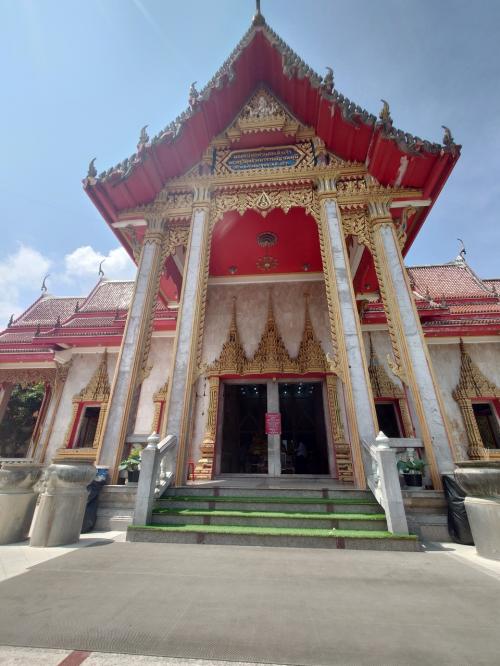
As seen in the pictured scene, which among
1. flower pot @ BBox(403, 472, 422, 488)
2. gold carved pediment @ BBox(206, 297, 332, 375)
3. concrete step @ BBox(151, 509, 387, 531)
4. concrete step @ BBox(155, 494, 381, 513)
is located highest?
gold carved pediment @ BBox(206, 297, 332, 375)

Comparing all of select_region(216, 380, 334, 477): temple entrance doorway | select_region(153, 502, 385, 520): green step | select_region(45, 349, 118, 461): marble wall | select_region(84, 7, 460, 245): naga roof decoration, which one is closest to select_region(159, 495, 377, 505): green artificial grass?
select_region(153, 502, 385, 520): green step

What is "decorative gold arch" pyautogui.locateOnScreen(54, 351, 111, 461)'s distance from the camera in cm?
801

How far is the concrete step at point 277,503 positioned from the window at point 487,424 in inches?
212

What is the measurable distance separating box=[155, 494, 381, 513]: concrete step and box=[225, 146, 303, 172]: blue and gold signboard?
661 cm

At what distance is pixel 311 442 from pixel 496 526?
553cm

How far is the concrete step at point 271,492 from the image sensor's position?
418 cm

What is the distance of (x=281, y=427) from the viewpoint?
7531 millimetres

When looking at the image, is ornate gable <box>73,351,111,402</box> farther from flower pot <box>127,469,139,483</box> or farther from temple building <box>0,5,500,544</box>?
flower pot <box>127,469,139,483</box>

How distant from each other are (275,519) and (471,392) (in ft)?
21.6

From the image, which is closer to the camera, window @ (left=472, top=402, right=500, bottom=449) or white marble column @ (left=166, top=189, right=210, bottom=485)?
white marble column @ (left=166, top=189, right=210, bottom=485)

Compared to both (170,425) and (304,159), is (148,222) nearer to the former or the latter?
(304,159)

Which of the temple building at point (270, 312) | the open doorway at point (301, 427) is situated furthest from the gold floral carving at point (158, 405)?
the open doorway at point (301, 427)

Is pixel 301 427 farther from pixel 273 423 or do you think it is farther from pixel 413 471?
pixel 413 471

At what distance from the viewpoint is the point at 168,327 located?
882 cm
